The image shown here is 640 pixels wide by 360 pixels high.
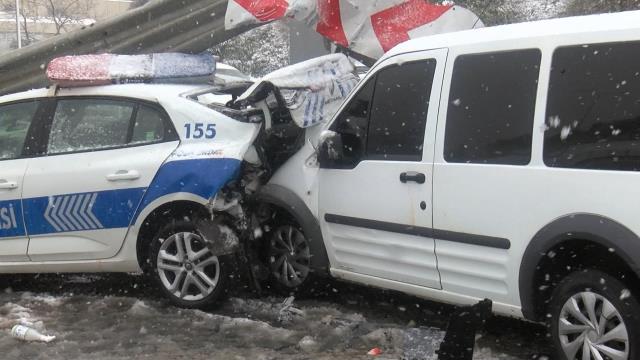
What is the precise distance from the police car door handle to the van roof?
6.74 ft

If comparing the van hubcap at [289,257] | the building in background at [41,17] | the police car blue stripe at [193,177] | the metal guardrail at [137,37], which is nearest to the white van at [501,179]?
the van hubcap at [289,257]

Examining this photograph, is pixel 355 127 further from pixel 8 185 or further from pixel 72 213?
pixel 8 185

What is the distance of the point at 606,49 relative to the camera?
340cm

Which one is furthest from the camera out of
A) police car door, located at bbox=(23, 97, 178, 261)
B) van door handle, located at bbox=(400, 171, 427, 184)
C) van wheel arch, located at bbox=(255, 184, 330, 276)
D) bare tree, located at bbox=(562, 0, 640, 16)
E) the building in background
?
the building in background

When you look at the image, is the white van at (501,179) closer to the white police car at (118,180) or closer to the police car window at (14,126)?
the white police car at (118,180)

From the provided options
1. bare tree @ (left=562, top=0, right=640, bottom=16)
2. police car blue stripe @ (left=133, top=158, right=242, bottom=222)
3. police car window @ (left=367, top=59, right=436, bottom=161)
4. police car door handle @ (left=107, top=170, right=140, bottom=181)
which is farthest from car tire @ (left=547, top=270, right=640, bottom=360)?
bare tree @ (left=562, top=0, right=640, bottom=16)

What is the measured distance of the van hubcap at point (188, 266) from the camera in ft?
16.5

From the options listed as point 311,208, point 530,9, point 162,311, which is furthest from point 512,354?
point 530,9

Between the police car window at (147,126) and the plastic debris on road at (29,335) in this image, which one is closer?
the plastic debris on road at (29,335)

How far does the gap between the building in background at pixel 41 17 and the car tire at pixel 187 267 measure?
29636mm

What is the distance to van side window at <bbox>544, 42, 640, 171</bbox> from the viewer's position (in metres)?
3.29

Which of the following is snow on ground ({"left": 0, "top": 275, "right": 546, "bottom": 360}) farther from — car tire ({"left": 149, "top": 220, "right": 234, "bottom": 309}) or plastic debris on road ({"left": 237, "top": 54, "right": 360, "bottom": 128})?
plastic debris on road ({"left": 237, "top": 54, "right": 360, "bottom": 128})

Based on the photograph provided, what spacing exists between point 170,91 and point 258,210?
112 centimetres

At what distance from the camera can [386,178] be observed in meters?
4.38
